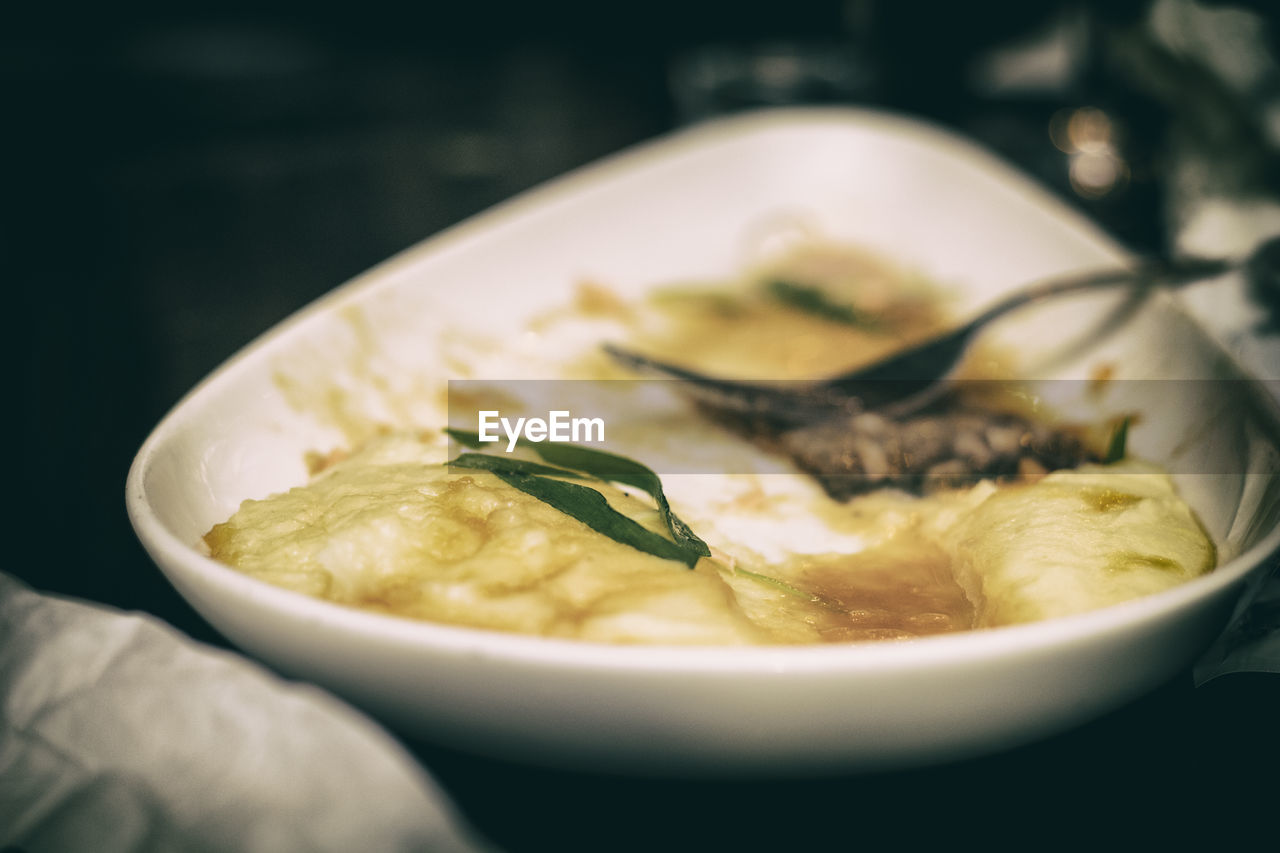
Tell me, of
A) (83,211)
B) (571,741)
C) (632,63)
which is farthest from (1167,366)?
(632,63)

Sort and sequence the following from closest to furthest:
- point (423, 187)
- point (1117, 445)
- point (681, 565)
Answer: point (681, 565) → point (1117, 445) → point (423, 187)

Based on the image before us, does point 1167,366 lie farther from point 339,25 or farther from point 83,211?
point 339,25

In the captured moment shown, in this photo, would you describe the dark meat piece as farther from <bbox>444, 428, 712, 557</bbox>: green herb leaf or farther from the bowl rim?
the bowl rim

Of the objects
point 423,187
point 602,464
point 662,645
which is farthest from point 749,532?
point 423,187

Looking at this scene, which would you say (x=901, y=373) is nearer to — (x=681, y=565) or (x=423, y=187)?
(x=681, y=565)

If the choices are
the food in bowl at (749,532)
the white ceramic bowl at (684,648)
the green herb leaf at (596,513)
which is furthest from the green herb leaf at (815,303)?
the green herb leaf at (596,513)

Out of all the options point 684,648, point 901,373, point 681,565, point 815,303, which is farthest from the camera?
point 815,303
